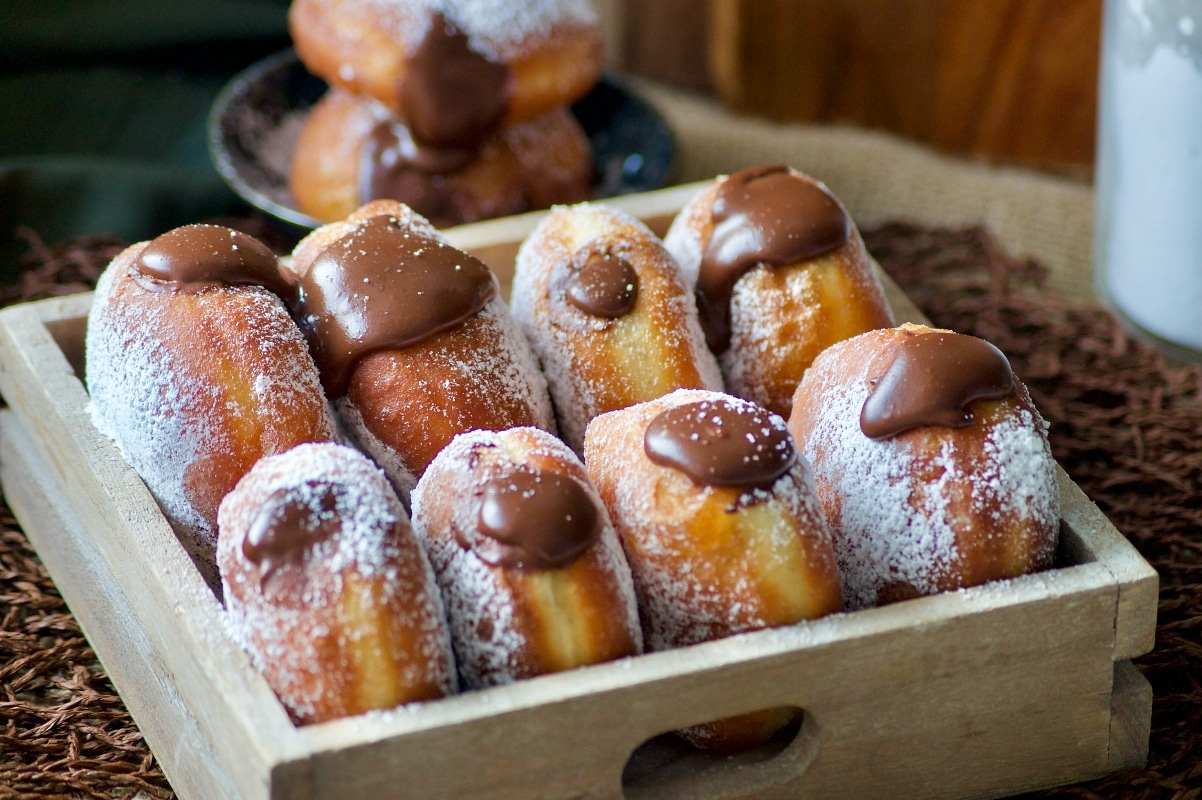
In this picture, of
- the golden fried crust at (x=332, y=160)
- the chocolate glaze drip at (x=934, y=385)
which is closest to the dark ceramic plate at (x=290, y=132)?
the golden fried crust at (x=332, y=160)

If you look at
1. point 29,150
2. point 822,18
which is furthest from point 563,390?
point 822,18

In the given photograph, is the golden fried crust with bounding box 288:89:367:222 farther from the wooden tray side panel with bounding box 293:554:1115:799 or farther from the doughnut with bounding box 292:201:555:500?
the wooden tray side panel with bounding box 293:554:1115:799

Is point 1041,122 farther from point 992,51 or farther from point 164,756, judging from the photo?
point 164,756

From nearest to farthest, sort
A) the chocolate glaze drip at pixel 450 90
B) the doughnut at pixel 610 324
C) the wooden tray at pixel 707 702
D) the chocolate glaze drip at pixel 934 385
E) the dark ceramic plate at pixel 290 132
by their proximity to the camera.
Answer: the wooden tray at pixel 707 702 → the chocolate glaze drip at pixel 934 385 → the doughnut at pixel 610 324 → the chocolate glaze drip at pixel 450 90 → the dark ceramic plate at pixel 290 132

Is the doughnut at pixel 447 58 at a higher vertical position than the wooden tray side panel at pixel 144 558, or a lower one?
higher

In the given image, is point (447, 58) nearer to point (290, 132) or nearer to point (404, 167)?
point (404, 167)

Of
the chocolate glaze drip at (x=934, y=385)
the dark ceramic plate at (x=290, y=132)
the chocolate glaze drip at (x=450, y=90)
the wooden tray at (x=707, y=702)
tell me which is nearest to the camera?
the wooden tray at (x=707, y=702)

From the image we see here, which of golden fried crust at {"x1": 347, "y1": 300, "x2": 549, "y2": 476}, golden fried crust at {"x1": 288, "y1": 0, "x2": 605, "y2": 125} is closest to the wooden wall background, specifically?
golden fried crust at {"x1": 288, "y1": 0, "x2": 605, "y2": 125}

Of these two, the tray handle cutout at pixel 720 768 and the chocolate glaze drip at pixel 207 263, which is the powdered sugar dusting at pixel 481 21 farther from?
the tray handle cutout at pixel 720 768
